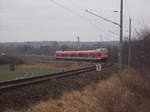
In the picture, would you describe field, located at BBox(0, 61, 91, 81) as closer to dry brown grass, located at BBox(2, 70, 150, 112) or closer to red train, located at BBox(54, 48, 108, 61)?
dry brown grass, located at BBox(2, 70, 150, 112)

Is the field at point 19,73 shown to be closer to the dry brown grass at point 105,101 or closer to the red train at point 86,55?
the dry brown grass at point 105,101

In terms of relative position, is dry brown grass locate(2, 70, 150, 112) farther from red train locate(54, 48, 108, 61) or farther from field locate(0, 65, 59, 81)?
red train locate(54, 48, 108, 61)

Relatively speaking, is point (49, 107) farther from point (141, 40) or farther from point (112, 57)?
point (112, 57)

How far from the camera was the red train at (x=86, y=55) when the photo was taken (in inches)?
2005

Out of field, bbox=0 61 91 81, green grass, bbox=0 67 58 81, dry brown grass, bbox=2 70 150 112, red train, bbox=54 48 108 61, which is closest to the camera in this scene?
dry brown grass, bbox=2 70 150 112

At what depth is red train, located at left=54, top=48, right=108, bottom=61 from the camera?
5094cm

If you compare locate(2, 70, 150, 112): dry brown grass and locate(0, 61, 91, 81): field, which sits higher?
locate(2, 70, 150, 112): dry brown grass

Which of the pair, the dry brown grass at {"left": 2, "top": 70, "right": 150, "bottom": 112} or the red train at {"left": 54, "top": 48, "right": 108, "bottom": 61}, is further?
the red train at {"left": 54, "top": 48, "right": 108, "bottom": 61}

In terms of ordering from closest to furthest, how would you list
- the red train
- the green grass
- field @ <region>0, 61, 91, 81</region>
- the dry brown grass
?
the dry brown grass < the green grass < field @ <region>0, 61, 91, 81</region> < the red train

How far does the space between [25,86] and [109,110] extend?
6321 mm

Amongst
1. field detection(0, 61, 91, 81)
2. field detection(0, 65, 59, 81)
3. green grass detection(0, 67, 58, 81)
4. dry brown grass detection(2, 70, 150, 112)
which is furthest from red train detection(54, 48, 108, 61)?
dry brown grass detection(2, 70, 150, 112)

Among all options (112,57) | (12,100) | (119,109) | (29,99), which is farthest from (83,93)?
(112,57)

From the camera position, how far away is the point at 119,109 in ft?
31.4

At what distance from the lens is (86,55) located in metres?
55.2
